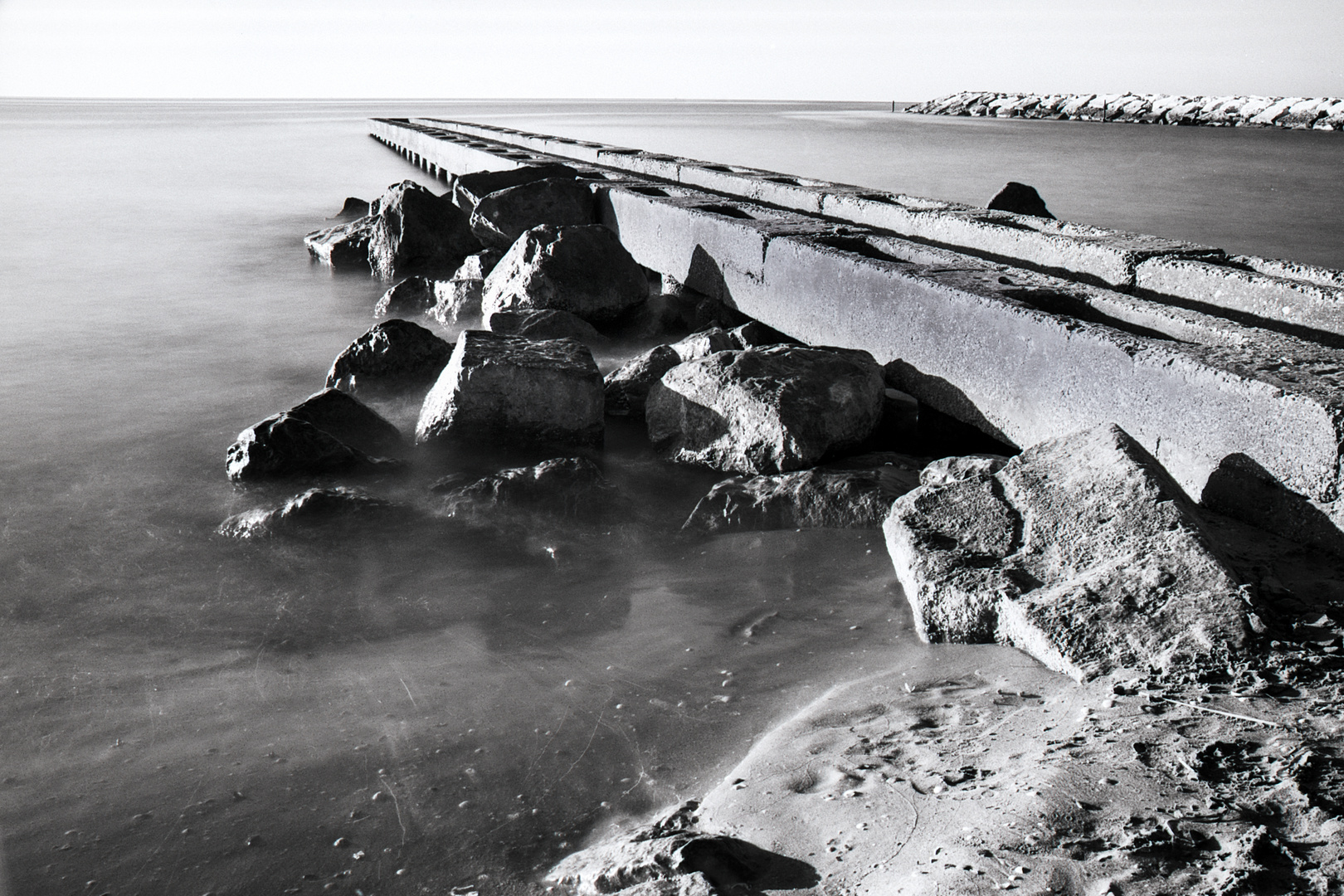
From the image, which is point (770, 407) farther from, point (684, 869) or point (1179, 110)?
point (1179, 110)

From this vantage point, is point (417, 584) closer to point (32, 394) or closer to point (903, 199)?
point (32, 394)

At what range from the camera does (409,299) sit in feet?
24.5

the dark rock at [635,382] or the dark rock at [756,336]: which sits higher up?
the dark rock at [756,336]

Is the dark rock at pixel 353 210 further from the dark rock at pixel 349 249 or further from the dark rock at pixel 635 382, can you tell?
the dark rock at pixel 635 382

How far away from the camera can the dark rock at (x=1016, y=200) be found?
26.6 feet

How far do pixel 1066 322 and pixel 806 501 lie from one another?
1.07m

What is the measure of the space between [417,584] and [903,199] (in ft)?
16.9

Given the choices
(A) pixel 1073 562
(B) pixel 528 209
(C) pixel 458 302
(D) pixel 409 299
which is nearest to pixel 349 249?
(D) pixel 409 299

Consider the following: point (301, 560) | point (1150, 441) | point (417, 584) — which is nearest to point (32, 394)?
point (301, 560)

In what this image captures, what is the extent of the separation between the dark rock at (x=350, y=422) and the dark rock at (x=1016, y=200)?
555 centimetres

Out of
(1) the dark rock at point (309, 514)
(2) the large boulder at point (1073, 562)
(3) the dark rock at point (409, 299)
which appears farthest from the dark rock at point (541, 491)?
(3) the dark rock at point (409, 299)

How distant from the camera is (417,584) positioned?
10.5 feet

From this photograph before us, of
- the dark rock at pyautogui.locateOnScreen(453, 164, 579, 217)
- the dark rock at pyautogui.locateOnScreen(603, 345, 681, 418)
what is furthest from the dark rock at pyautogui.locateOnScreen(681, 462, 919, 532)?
Answer: the dark rock at pyautogui.locateOnScreen(453, 164, 579, 217)

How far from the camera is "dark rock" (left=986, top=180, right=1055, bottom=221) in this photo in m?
8.10
